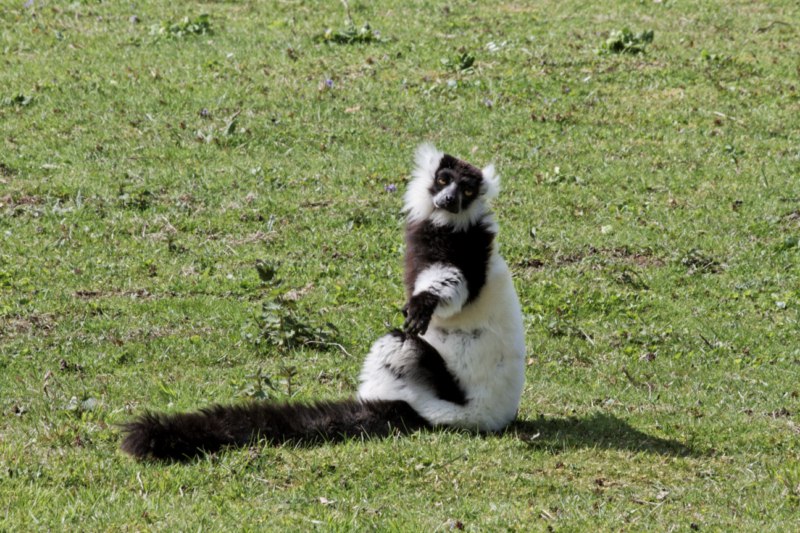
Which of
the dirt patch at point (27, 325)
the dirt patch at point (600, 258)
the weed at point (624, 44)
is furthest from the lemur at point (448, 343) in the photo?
the weed at point (624, 44)

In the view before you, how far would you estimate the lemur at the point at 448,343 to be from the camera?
23.5 ft

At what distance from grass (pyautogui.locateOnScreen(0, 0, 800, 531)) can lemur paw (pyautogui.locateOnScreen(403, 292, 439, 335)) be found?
0.77 metres

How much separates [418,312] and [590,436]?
69.4 inches

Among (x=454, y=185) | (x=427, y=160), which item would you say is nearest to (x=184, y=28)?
(x=427, y=160)

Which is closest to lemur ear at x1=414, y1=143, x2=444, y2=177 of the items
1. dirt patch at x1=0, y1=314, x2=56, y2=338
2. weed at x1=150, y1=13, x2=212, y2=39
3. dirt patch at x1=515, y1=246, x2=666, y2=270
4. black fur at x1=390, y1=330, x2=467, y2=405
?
black fur at x1=390, y1=330, x2=467, y2=405

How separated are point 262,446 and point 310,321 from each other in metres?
3.75

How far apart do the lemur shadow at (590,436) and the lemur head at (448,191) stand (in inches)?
62.4

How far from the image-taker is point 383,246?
1230 cm

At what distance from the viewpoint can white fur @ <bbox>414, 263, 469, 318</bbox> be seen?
702cm

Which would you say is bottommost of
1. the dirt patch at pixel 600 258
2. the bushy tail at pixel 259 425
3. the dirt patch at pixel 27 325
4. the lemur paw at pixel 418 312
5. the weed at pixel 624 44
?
the dirt patch at pixel 600 258

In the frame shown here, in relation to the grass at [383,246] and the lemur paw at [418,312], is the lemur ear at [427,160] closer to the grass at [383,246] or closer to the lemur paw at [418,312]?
the lemur paw at [418,312]

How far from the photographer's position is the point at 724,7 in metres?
20.7

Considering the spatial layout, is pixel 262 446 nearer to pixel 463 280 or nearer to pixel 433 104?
pixel 463 280

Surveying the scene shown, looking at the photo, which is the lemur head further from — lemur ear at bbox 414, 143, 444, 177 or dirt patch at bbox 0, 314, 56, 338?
dirt patch at bbox 0, 314, 56, 338
